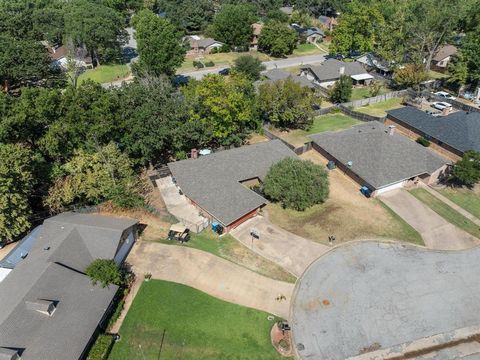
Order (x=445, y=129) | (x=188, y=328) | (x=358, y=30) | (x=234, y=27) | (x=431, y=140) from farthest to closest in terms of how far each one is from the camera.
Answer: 1. (x=234, y=27)
2. (x=358, y=30)
3. (x=431, y=140)
4. (x=445, y=129)
5. (x=188, y=328)

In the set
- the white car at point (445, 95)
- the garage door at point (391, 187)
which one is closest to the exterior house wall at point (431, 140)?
the garage door at point (391, 187)

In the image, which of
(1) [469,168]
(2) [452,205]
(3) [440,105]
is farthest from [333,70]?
(2) [452,205]

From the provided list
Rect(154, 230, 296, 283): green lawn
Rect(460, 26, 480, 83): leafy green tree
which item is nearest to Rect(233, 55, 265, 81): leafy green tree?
Rect(460, 26, 480, 83): leafy green tree

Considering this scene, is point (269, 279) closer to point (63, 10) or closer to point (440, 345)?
point (440, 345)

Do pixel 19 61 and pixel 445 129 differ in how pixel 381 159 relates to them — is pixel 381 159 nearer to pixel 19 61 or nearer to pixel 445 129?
pixel 445 129

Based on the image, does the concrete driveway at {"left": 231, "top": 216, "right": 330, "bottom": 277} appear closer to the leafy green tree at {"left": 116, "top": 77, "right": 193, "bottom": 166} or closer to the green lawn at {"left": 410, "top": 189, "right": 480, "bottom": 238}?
the leafy green tree at {"left": 116, "top": 77, "right": 193, "bottom": 166}

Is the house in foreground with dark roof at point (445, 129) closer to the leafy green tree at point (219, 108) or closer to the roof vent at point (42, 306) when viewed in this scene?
the leafy green tree at point (219, 108)
